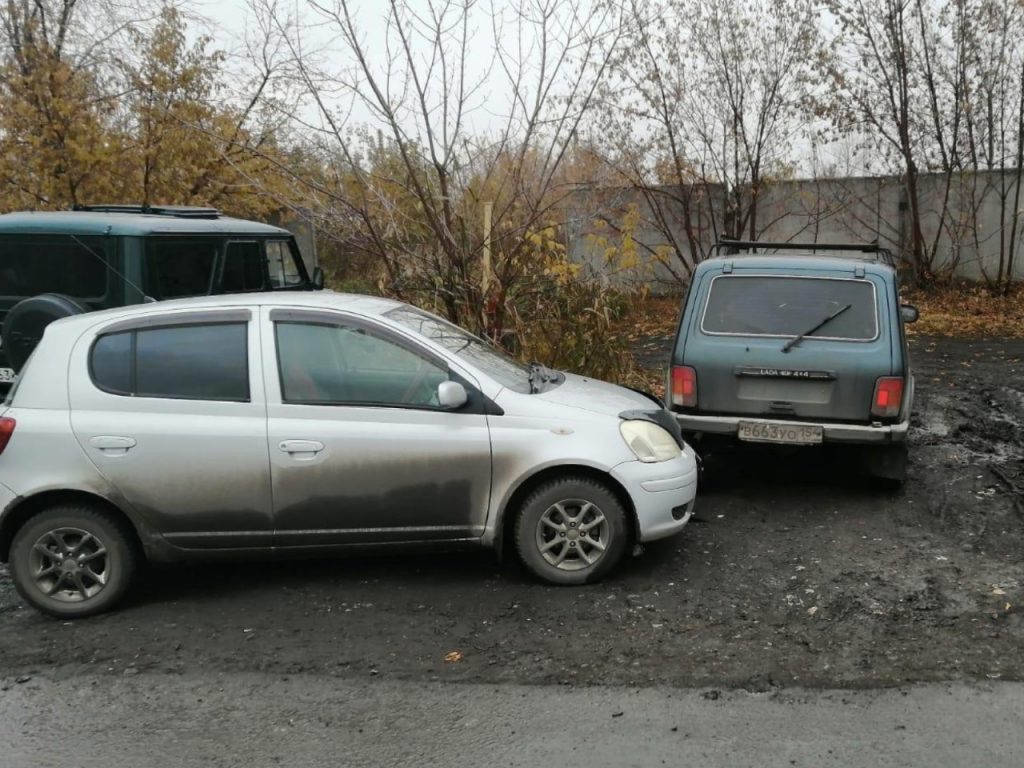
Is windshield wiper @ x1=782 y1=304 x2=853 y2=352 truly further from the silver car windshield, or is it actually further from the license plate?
the silver car windshield

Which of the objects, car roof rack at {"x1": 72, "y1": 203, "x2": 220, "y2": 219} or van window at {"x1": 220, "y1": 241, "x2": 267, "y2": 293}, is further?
car roof rack at {"x1": 72, "y1": 203, "x2": 220, "y2": 219}

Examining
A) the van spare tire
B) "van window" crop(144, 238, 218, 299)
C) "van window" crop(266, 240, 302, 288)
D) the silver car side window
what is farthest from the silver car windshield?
"van window" crop(266, 240, 302, 288)

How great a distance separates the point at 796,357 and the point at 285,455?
11.6 feet

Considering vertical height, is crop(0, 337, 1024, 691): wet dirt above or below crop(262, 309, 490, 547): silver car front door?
below

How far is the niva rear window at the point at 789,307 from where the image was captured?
6.94 meters

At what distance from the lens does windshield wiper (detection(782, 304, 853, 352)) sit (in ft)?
22.4

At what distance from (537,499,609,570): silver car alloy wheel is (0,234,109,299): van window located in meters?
4.65

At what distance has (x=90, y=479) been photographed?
5.01 m

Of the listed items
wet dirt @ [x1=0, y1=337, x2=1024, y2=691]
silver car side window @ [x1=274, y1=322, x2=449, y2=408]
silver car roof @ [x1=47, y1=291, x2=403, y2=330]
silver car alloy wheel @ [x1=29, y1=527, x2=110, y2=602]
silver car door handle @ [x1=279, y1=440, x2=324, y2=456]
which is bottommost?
wet dirt @ [x1=0, y1=337, x2=1024, y2=691]

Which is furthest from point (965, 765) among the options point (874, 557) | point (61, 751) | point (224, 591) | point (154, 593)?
point (154, 593)

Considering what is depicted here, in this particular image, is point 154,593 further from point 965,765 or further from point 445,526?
point 965,765

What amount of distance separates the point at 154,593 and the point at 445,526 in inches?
64.9

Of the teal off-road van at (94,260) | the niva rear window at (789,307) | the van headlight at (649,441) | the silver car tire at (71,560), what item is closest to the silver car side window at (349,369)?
the van headlight at (649,441)

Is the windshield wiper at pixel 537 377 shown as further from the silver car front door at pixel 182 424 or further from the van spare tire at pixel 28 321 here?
the van spare tire at pixel 28 321
